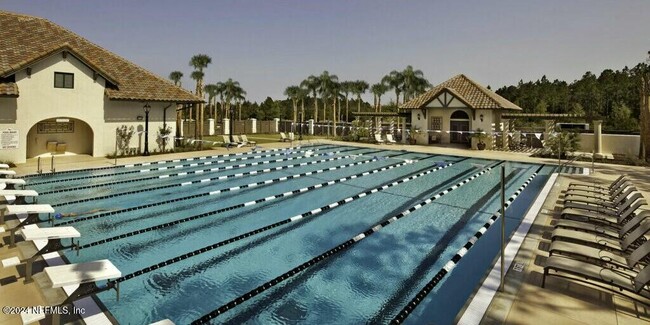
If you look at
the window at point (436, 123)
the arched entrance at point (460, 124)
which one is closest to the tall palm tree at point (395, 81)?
the window at point (436, 123)

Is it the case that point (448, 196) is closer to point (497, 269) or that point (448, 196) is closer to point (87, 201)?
point (497, 269)

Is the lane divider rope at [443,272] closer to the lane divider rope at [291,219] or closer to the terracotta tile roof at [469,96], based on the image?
the lane divider rope at [291,219]

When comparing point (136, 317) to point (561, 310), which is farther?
point (136, 317)

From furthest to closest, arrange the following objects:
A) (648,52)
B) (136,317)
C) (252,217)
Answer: (648,52)
(252,217)
(136,317)

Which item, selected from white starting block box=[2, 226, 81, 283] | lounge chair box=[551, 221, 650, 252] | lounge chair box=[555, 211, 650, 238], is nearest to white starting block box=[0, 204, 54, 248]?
white starting block box=[2, 226, 81, 283]

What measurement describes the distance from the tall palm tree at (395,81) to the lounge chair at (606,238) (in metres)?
44.1

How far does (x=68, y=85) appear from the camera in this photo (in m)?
18.6

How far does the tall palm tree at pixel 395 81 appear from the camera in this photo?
4947 centimetres

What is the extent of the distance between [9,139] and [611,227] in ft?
75.7

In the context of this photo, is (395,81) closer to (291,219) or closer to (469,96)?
(469,96)

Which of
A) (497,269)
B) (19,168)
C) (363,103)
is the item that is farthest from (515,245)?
(363,103)

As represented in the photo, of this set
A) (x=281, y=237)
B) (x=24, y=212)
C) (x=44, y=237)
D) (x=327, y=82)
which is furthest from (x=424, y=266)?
(x=327, y=82)

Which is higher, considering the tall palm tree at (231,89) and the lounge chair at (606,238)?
the tall palm tree at (231,89)

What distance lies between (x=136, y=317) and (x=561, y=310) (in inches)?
234
